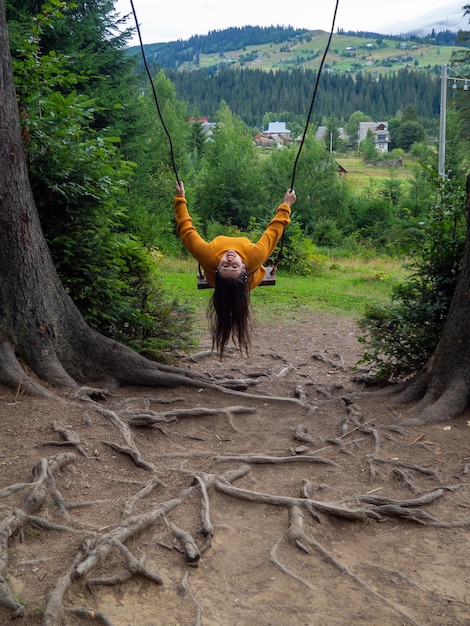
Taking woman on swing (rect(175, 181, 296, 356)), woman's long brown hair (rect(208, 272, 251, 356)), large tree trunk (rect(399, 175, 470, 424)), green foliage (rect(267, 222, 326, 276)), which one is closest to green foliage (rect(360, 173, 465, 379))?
large tree trunk (rect(399, 175, 470, 424))

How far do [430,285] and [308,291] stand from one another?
9.03 m

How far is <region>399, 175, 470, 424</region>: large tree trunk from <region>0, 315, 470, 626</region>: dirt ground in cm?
19

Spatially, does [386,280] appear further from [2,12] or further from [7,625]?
[7,625]

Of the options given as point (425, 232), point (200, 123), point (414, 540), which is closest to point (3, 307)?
point (414, 540)

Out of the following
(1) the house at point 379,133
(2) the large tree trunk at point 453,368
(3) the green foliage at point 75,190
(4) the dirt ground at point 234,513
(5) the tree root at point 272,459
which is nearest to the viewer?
(4) the dirt ground at point 234,513

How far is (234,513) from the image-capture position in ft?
13.7

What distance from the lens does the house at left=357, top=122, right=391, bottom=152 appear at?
10200cm

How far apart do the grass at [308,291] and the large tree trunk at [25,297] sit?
5.66 metres

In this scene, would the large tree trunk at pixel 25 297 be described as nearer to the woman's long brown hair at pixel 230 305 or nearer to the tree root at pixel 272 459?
the woman's long brown hair at pixel 230 305

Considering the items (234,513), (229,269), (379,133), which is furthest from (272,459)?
(379,133)

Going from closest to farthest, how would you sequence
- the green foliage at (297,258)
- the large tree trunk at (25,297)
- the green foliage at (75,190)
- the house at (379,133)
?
the large tree trunk at (25,297) < the green foliage at (75,190) < the green foliage at (297,258) < the house at (379,133)

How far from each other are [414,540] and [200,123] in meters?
59.2

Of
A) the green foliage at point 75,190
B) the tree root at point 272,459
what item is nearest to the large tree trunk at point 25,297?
the green foliage at point 75,190

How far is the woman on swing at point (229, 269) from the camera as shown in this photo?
18.2 ft
